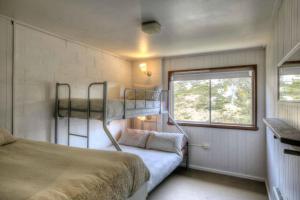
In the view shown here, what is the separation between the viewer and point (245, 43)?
3029mm

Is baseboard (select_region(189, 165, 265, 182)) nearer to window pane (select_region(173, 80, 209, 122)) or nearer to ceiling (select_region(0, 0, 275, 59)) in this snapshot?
window pane (select_region(173, 80, 209, 122))

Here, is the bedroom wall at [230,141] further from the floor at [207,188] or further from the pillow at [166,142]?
the pillow at [166,142]

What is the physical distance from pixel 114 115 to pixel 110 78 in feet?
4.96

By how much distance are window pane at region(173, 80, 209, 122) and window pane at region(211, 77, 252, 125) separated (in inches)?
6.1

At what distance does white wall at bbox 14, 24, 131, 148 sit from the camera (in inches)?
89.8

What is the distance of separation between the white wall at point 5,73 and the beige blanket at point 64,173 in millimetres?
487

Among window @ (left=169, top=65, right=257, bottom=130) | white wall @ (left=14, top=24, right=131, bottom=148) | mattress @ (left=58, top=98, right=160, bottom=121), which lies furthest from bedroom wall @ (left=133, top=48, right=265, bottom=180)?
white wall @ (left=14, top=24, right=131, bottom=148)

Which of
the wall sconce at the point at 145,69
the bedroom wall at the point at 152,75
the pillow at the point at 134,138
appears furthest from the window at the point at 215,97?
the pillow at the point at 134,138

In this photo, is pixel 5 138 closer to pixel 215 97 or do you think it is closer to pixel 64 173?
pixel 64 173

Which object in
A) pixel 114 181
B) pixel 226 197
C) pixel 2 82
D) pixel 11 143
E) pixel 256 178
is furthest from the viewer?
pixel 256 178

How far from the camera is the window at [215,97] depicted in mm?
3443

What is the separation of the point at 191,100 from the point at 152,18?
223 cm

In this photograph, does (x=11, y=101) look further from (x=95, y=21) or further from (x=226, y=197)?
(x=226, y=197)

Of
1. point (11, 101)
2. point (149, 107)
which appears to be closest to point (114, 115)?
point (149, 107)
